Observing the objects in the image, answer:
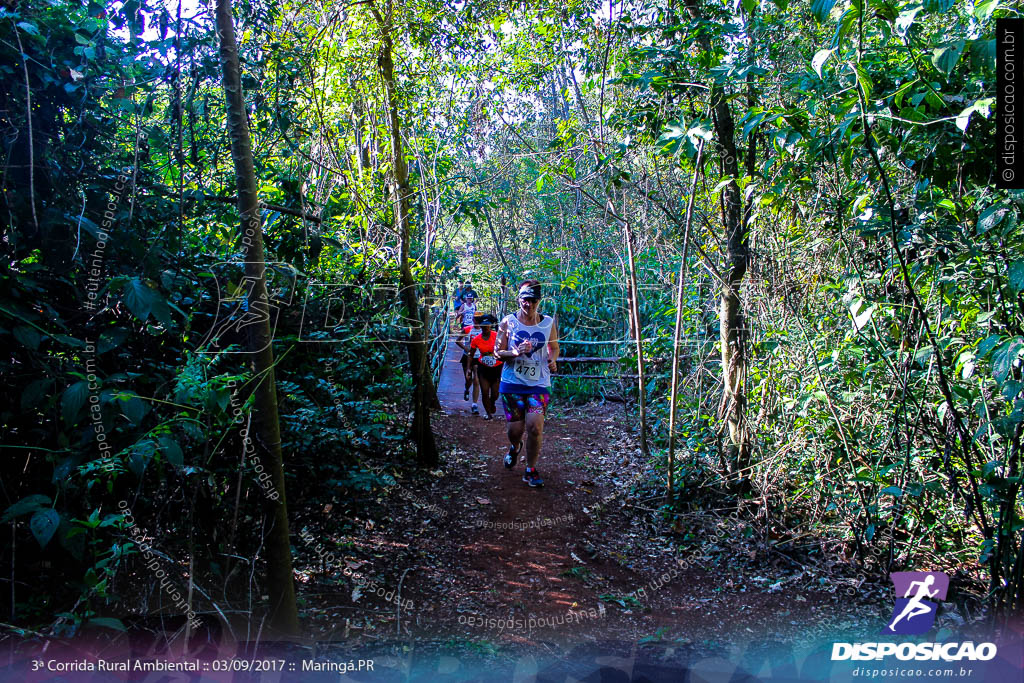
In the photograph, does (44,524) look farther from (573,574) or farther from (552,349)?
(552,349)

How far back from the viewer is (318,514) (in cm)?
375

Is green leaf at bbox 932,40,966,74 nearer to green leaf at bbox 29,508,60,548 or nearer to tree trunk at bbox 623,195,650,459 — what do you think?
tree trunk at bbox 623,195,650,459

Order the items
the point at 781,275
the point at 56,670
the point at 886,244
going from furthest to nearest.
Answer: the point at 781,275 < the point at 886,244 < the point at 56,670

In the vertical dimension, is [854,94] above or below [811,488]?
above

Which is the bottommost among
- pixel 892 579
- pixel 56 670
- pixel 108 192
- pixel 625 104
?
pixel 892 579

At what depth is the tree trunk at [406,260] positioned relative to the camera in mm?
4996

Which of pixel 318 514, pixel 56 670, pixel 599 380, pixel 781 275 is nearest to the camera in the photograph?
pixel 56 670

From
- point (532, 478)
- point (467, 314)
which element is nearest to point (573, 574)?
point (532, 478)

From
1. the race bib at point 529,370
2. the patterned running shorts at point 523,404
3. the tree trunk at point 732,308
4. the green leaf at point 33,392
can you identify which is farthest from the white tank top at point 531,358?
the green leaf at point 33,392

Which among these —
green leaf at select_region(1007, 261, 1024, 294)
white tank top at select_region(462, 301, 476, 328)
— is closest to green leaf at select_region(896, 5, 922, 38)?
green leaf at select_region(1007, 261, 1024, 294)

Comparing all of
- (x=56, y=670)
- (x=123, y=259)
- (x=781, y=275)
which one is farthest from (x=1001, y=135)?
(x=56, y=670)

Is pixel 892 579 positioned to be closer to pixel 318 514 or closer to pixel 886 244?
pixel 886 244

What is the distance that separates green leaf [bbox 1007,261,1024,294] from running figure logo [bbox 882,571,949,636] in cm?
154

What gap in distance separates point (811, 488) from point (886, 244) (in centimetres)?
151
